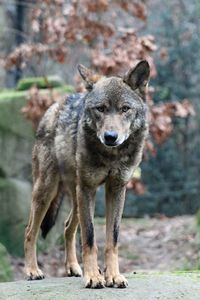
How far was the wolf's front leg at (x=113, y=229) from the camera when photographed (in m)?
5.25

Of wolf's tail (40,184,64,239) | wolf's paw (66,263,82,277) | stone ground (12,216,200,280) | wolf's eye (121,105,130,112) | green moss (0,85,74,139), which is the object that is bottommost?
stone ground (12,216,200,280)

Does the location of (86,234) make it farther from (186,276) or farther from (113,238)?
(186,276)

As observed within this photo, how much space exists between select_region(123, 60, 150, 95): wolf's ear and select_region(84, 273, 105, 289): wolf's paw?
61.0 inches

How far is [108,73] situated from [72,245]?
14.1 ft

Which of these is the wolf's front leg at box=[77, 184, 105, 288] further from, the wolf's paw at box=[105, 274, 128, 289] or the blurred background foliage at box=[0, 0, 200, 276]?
the blurred background foliage at box=[0, 0, 200, 276]

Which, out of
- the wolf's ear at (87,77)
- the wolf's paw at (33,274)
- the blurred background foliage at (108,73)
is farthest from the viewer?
the blurred background foliage at (108,73)

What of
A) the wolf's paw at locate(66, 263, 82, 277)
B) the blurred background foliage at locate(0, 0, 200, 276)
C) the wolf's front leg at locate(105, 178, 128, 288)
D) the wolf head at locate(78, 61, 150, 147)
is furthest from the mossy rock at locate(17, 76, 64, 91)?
→ the wolf's front leg at locate(105, 178, 128, 288)

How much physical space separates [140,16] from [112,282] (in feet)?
21.9

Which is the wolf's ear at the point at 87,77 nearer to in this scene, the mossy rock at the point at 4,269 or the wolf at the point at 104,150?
the wolf at the point at 104,150

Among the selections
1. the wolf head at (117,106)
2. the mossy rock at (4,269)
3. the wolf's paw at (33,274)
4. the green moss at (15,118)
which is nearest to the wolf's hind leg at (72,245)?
the wolf's paw at (33,274)

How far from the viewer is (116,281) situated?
17.1ft

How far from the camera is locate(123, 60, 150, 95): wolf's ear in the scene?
5.52 meters

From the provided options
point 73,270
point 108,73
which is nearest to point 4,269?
point 73,270

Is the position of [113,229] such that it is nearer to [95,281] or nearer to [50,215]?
[95,281]
